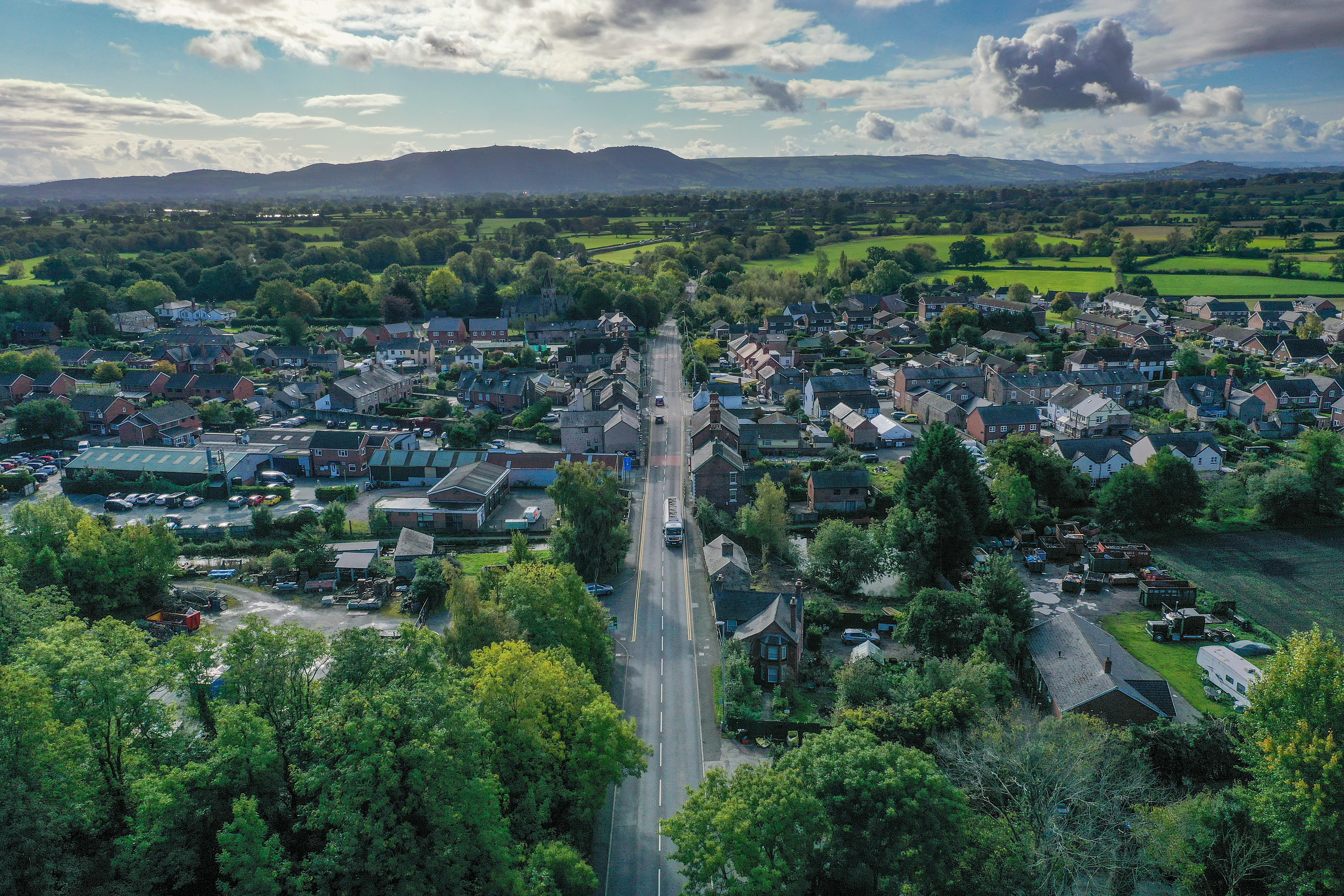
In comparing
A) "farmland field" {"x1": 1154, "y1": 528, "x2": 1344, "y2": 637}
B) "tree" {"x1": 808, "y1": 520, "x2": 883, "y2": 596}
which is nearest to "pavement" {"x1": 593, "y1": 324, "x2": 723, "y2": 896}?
"tree" {"x1": 808, "y1": 520, "x2": 883, "y2": 596}

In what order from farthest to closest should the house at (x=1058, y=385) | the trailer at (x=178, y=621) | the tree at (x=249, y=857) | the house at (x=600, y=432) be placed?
the house at (x=1058, y=385), the house at (x=600, y=432), the trailer at (x=178, y=621), the tree at (x=249, y=857)

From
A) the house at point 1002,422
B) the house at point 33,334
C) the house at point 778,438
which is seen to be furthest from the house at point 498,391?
the house at point 33,334

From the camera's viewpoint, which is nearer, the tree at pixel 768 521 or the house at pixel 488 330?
the tree at pixel 768 521

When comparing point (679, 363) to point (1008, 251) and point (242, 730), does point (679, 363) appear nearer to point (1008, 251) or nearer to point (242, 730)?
point (242, 730)

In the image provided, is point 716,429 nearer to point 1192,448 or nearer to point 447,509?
point 447,509

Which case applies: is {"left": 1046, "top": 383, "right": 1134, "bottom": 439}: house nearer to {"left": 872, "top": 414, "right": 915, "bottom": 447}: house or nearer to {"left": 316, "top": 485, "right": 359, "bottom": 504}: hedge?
{"left": 872, "top": 414, "right": 915, "bottom": 447}: house

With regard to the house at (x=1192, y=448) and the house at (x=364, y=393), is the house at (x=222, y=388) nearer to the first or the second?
the house at (x=364, y=393)

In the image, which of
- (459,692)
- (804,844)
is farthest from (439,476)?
(804,844)
